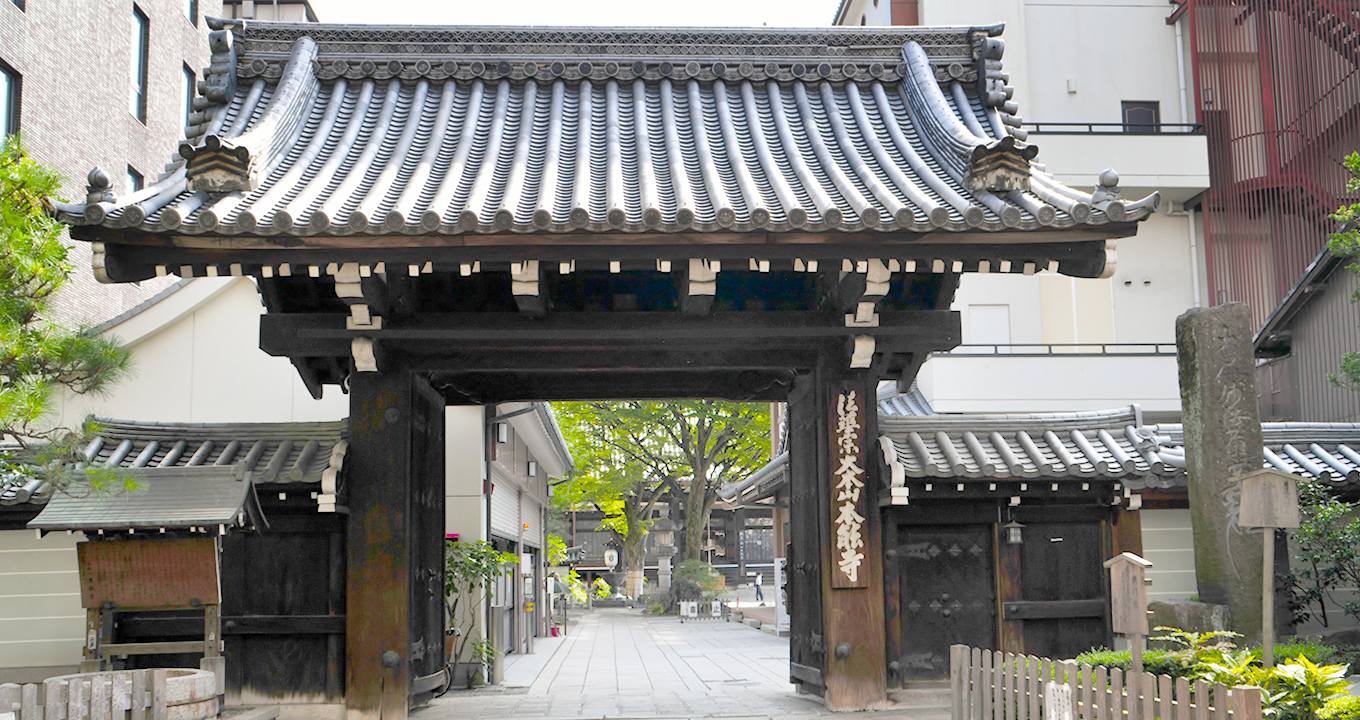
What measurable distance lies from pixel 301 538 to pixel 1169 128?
22795mm

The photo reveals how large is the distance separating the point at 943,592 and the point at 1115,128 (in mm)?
18898

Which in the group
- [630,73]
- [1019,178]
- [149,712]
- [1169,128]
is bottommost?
[149,712]

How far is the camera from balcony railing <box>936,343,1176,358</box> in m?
22.4

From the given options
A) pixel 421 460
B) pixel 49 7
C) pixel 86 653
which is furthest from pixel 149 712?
pixel 49 7

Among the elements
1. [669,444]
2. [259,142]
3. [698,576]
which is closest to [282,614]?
[259,142]

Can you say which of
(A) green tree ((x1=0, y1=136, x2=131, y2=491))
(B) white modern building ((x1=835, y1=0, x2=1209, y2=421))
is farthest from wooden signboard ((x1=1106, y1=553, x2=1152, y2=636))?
(B) white modern building ((x1=835, y1=0, x2=1209, y2=421))

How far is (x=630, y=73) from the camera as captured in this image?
10938 mm

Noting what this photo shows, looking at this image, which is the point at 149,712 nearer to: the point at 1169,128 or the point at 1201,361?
the point at 1201,361

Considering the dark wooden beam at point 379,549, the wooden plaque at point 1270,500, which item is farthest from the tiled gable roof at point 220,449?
the wooden plaque at point 1270,500

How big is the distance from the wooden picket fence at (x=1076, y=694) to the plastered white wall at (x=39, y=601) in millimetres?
7873

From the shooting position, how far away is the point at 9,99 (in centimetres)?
1902

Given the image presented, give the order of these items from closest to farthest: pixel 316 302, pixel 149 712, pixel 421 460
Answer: pixel 149 712 → pixel 316 302 → pixel 421 460

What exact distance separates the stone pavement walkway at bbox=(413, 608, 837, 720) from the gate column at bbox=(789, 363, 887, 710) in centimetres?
49

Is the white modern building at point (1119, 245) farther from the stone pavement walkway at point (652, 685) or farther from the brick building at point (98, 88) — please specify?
the brick building at point (98, 88)
